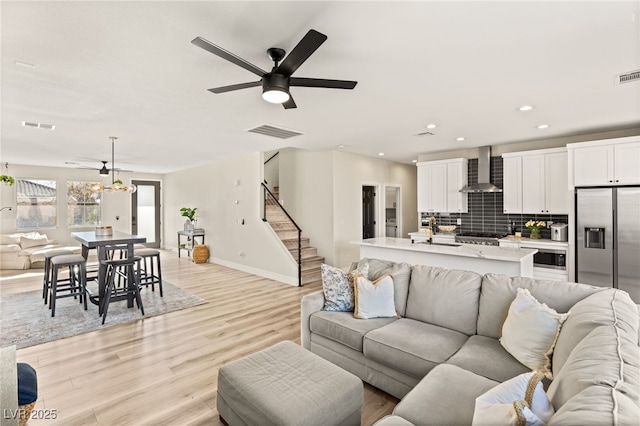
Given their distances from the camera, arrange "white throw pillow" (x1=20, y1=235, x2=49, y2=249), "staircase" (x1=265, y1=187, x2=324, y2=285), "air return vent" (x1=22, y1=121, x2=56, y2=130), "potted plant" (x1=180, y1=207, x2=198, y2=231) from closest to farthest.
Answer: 1. "air return vent" (x1=22, y1=121, x2=56, y2=130)
2. "staircase" (x1=265, y1=187, x2=324, y2=285)
3. "white throw pillow" (x1=20, y1=235, x2=49, y2=249)
4. "potted plant" (x1=180, y1=207, x2=198, y2=231)

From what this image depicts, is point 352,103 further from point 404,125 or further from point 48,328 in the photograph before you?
point 48,328

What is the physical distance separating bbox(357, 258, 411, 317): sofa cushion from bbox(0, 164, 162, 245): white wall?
965 cm

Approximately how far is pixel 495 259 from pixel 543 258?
222 centimetres

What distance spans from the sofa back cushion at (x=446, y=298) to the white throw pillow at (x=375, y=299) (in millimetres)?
192

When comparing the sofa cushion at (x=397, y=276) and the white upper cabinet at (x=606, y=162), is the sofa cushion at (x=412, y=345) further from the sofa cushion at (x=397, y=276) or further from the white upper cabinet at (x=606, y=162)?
the white upper cabinet at (x=606, y=162)

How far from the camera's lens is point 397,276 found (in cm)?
294

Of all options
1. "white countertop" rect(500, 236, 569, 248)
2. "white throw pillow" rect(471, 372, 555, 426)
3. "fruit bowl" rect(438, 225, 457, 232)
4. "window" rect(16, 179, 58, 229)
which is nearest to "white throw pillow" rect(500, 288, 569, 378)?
"white throw pillow" rect(471, 372, 555, 426)

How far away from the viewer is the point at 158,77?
2832 mm

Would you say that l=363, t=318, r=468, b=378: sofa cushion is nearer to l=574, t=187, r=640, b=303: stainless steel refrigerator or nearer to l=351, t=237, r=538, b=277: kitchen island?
l=351, t=237, r=538, b=277: kitchen island

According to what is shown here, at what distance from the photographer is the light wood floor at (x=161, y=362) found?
2.25 m

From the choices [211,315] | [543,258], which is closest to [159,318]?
[211,315]

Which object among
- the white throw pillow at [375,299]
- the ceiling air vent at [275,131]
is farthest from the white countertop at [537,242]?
the ceiling air vent at [275,131]

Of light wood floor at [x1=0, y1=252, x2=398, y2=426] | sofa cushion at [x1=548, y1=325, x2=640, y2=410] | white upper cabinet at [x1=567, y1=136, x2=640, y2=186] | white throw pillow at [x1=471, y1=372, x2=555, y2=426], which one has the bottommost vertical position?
light wood floor at [x1=0, y1=252, x2=398, y2=426]

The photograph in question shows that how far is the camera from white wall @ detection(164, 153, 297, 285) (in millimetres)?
6430
